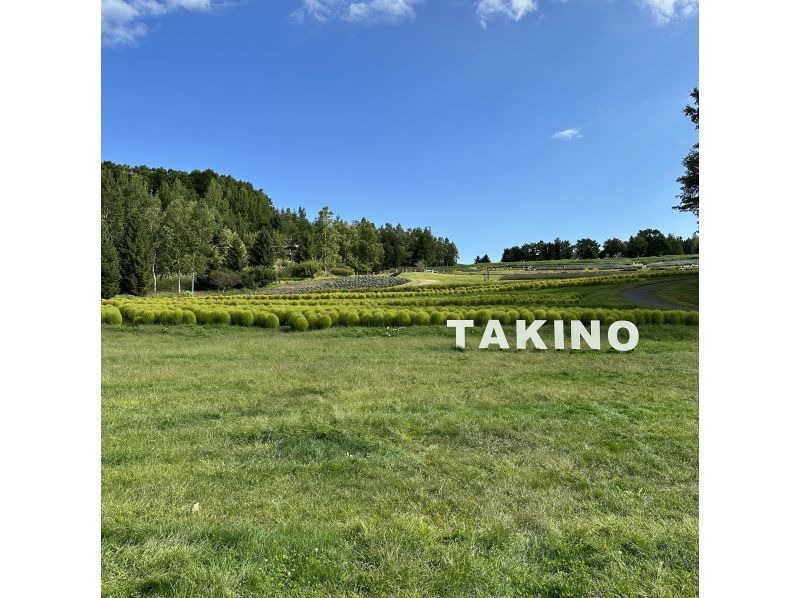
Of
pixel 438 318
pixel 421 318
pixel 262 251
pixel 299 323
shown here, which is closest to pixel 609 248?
pixel 438 318

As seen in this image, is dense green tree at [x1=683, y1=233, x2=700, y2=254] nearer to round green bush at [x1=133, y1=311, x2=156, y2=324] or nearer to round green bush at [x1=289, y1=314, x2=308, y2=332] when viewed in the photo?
round green bush at [x1=289, y1=314, x2=308, y2=332]

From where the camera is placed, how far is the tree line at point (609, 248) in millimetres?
3713

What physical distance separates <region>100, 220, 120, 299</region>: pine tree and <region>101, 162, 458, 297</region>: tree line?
1 centimetres

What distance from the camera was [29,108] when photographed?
8.64ft

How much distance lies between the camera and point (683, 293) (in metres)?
3.95

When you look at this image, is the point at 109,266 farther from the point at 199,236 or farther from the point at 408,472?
the point at 408,472

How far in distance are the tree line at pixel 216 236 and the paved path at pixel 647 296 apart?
6.02 feet

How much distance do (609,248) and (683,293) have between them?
0.81m

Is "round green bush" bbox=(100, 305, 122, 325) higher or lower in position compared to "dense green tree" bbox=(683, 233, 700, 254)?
lower

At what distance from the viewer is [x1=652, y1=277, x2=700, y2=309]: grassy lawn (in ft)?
12.9

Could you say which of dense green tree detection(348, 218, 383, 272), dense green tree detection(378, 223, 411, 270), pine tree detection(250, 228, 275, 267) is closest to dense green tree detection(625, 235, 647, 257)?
dense green tree detection(378, 223, 411, 270)

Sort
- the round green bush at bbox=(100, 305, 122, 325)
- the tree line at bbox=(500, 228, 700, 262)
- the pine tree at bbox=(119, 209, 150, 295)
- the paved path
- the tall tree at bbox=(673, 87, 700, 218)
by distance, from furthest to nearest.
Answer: the round green bush at bbox=(100, 305, 122, 325)
the pine tree at bbox=(119, 209, 150, 295)
the paved path
the tree line at bbox=(500, 228, 700, 262)
the tall tree at bbox=(673, 87, 700, 218)
